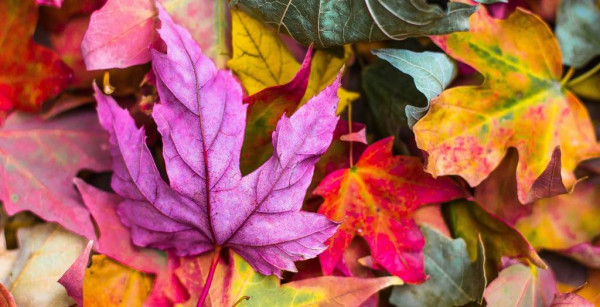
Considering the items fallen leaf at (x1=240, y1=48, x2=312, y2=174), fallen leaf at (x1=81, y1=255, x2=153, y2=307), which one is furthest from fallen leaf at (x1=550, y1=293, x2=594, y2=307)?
fallen leaf at (x1=81, y1=255, x2=153, y2=307)

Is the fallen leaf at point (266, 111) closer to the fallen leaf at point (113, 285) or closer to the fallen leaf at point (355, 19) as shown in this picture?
the fallen leaf at point (355, 19)

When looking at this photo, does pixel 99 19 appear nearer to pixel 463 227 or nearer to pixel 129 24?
pixel 129 24

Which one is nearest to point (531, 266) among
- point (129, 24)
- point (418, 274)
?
point (418, 274)

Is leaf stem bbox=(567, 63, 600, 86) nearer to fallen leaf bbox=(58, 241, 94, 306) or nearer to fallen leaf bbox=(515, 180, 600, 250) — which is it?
fallen leaf bbox=(515, 180, 600, 250)

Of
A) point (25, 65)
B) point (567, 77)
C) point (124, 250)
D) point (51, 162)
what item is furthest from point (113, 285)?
point (567, 77)

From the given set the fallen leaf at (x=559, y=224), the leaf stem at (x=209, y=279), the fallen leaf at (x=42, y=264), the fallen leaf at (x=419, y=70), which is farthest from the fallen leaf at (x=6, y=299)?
the fallen leaf at (x=559, y=224)
